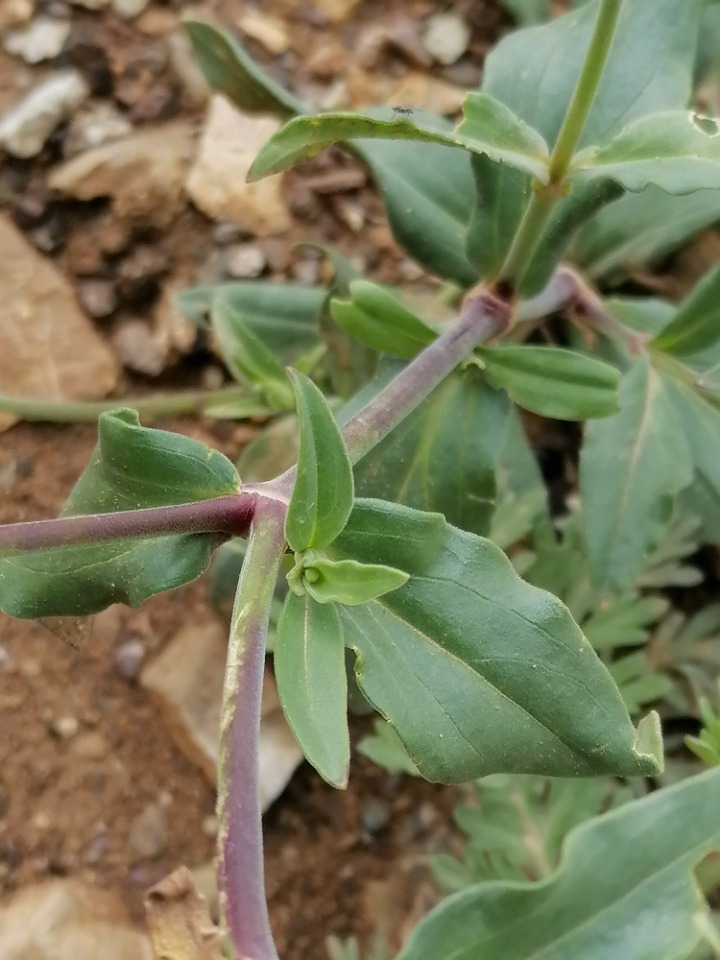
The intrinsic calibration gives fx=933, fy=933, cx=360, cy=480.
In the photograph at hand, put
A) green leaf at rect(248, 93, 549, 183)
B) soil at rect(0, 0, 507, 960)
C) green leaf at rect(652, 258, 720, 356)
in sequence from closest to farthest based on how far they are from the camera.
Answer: green leaf at rect(248, 93, 549, 183), green leaf at rect(652, 258, 720, 356), soil at rect(0, 0, 507, 960)

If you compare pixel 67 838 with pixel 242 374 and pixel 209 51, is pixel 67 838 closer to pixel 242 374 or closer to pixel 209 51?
pixel 242 374

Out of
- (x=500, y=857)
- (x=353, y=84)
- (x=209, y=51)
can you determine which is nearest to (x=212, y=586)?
(x=500, y=857)

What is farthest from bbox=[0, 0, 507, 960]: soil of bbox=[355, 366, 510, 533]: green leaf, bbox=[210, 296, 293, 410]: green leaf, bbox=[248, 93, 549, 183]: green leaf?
bbox=[248, 93, 549, 183]: green leaf

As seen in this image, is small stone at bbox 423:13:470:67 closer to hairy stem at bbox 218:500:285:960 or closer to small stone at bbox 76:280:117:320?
small stone at bbox 76:280:117:320

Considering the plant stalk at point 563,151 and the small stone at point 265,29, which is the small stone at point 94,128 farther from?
A: the plant stalk at point 563,151

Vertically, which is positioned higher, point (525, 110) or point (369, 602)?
point (525, 110)

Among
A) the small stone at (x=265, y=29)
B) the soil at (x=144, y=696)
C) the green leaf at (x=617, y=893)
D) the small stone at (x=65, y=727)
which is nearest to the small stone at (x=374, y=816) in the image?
the soil at (x=144, y=696)

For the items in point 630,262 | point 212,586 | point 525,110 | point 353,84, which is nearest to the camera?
point 525,110
